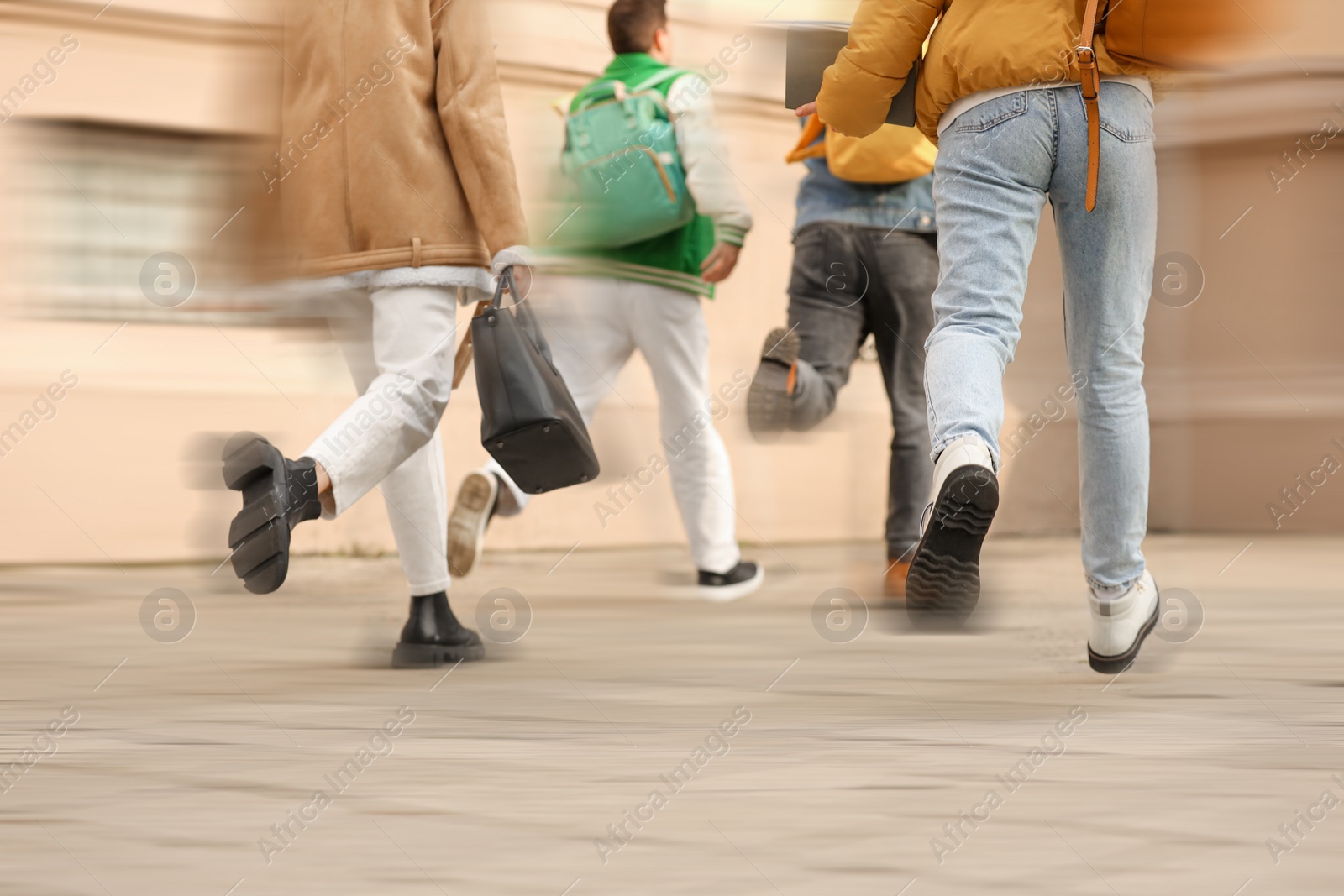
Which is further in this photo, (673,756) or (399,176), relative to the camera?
(399,176)

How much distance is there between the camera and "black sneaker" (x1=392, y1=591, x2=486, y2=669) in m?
4.09

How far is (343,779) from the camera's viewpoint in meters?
2.80

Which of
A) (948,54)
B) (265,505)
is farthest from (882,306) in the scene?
(265,505)

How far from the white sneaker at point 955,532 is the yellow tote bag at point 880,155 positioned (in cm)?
223

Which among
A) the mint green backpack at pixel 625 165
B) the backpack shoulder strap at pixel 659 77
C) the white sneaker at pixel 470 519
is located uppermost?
the backpack shoulder strap at pixel 659 77

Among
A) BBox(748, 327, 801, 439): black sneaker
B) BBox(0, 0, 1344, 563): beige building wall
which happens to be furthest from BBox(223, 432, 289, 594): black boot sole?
BBox(0, 0, 1344, 563): beige building wall

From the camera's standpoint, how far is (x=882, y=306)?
17.1 ft

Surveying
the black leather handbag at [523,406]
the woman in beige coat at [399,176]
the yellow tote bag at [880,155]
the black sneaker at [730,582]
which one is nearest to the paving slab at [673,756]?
the black sneaker at [730,582]

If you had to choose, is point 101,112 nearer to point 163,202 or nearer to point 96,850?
point 163,202

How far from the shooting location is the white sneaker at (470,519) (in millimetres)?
5020

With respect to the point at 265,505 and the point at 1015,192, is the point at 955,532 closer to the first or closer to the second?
the point at 1015,192

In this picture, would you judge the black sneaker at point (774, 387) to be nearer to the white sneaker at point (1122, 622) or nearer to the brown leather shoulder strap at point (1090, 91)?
→ the white sneaker at point (1122, 622)

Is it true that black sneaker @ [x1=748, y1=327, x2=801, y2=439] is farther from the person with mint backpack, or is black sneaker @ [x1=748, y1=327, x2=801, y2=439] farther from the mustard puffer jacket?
the mustard puffer jacket

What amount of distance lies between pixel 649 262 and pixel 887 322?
2.69ft
